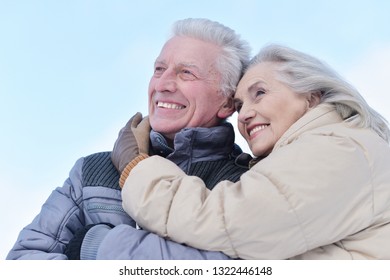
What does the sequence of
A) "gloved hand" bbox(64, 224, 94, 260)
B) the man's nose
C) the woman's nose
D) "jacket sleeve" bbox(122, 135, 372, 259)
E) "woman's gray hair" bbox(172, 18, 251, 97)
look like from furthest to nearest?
"woman's gray hair" bbox(172, 18, 251, 97) < the man's nose < the woman's nose < "gloved hand" bbox(64, 224, 94, 260) < "jacket sleeve" bbox(122, 135, 372, 259)

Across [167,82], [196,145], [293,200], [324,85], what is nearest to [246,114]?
[196,145]

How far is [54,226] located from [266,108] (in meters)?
1.37

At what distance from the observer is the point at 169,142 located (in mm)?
3619

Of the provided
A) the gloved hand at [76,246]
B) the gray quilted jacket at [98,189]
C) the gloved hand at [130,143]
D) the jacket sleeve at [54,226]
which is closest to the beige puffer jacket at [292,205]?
the gloved hand at [76,246]

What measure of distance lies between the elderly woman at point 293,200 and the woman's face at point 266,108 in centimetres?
21

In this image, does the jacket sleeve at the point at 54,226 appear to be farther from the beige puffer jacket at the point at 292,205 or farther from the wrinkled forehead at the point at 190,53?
the wrinkled forehead at the point at 190,53

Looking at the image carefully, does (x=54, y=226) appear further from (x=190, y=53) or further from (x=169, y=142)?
(x=190, y=53)

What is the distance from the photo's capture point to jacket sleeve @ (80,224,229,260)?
253 centimetres

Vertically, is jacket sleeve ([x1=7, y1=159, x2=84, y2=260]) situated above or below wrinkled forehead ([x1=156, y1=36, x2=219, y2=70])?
below

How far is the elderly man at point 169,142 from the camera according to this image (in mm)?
3156

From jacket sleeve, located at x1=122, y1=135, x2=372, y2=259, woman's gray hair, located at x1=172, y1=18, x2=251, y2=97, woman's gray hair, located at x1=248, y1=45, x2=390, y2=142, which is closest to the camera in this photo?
jacket sleeve, located at x1=122, y1=135, x2=372, y2=259

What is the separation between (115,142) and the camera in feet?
10.9

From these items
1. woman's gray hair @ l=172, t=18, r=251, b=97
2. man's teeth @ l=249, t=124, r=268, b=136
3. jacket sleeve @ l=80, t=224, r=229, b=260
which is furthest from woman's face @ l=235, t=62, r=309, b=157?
jacket sleeve @ l=80, t=224, r=229, b=260

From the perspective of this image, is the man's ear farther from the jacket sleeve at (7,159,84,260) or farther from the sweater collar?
the jacket sleeve at (7,159,84,260)
